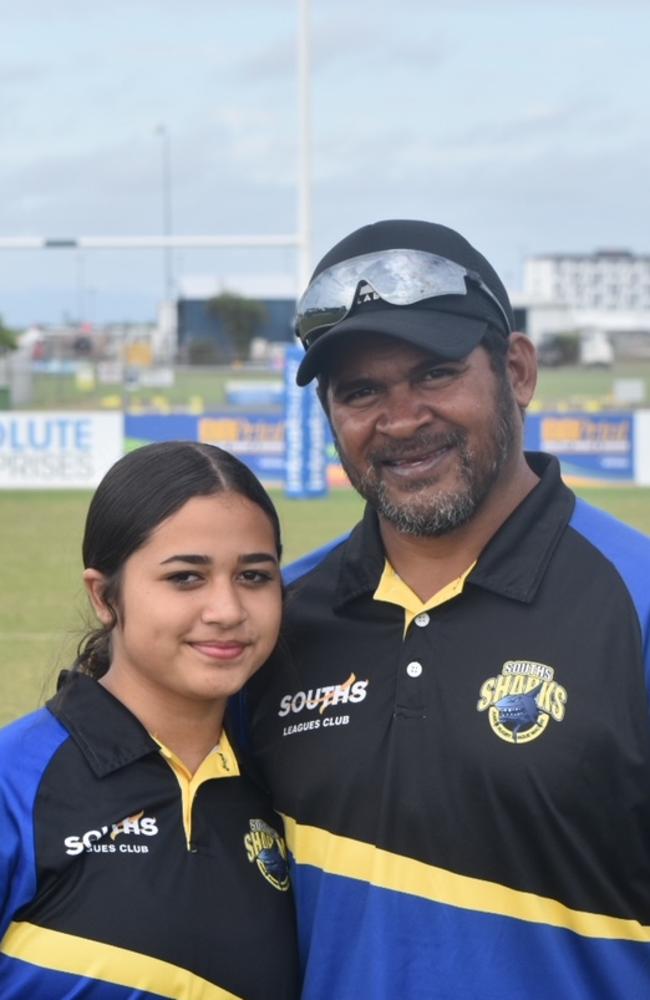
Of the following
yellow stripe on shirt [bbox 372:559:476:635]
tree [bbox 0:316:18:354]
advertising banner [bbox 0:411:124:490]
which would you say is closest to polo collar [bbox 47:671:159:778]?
yellow stripe on shirt [bbox 372:559:476:635]

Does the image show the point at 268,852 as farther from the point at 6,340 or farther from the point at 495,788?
the point at 6,340

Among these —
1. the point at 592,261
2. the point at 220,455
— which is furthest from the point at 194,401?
the point at 592,261

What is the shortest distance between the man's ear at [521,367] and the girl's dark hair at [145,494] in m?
0.49

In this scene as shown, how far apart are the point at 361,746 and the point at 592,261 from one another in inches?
5247

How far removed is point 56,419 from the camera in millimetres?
18672

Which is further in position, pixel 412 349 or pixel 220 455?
pixel 220 455

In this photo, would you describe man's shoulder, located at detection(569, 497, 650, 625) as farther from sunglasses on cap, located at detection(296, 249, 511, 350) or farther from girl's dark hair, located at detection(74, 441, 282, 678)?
girl's dark hair, located at detection(74, 441, 282, 678)

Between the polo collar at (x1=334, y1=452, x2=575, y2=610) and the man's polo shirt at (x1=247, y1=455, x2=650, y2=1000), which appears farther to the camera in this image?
the polo collar at (x1=334, y1=452, x2=575, y2=610)

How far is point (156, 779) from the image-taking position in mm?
2416

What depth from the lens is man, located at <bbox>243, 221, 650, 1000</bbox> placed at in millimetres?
2260

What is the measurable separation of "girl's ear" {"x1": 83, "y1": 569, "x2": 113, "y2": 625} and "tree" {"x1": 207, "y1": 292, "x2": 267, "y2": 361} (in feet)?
175

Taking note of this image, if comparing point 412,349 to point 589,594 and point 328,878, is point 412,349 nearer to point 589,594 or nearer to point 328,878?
point 589,594

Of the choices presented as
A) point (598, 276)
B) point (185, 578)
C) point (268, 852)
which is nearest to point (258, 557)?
point (185, 578)

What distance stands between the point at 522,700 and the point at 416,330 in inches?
24.5
